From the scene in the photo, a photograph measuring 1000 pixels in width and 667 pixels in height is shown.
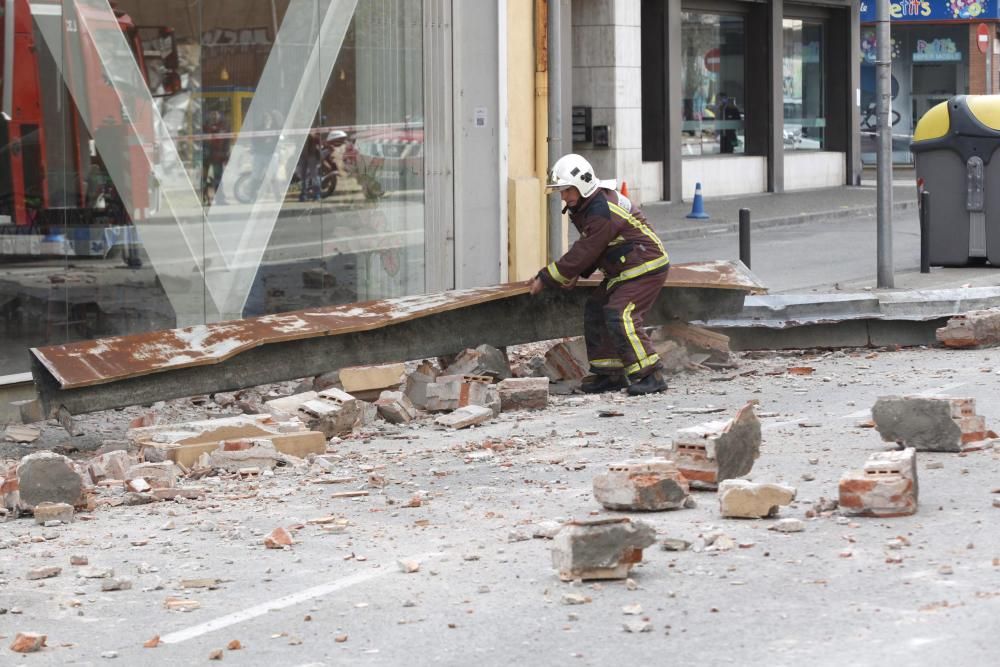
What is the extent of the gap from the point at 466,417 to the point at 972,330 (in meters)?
4.34

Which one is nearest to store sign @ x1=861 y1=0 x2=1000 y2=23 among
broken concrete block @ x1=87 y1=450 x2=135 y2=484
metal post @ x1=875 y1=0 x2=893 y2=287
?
metal post @ x1=875 y1=0 x2=893 y2=287

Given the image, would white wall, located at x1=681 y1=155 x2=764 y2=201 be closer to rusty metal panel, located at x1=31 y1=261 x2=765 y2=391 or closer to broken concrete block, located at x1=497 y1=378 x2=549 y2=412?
rusty metal panel, located at x1=31 y1=261 x2=765 y2=391

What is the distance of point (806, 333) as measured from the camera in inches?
488

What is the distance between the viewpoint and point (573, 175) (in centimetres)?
1076

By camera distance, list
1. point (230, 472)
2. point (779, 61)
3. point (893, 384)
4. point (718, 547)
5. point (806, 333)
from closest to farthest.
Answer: point (718, 547) < point (230, 472) < point (893, 384) < point (806, 333) < point (779, 61)

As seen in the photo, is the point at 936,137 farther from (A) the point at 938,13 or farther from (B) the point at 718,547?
(A) the point at 938,13

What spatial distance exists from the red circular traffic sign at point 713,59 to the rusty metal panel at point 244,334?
64.3ft

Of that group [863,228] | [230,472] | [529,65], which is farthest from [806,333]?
[863,228]

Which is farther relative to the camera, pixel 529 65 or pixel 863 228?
pixel 863 228

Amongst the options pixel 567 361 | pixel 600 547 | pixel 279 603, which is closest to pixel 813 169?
pixel 567 361

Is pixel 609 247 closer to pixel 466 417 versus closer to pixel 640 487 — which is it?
pixel 466 417

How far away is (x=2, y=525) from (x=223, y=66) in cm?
579

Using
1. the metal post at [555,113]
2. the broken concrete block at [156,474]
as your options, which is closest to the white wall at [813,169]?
the metal post at [555,113]

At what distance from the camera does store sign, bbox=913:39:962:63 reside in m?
43.2
